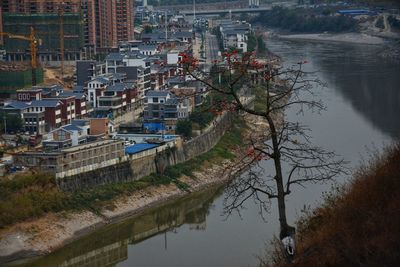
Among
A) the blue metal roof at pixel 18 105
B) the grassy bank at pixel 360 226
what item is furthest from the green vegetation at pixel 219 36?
the grassy bank at pixel 360 226

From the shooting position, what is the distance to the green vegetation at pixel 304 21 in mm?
20141

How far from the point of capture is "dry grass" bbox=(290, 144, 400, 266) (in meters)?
2.20

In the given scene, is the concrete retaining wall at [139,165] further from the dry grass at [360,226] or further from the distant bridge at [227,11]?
the distant bridge at [227,11]

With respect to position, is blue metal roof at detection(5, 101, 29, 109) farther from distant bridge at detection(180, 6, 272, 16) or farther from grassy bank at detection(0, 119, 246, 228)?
distant bridge at detection(180, 6, 272, 16)

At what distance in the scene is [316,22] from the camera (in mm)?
20594

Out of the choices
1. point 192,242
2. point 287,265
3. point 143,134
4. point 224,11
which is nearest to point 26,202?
point 192,242

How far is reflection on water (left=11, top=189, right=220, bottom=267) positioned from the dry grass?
6.12 ft

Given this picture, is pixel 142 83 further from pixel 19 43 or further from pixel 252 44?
pixel 252 44

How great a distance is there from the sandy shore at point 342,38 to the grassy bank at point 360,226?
15259 mm

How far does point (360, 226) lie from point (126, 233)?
278 cm

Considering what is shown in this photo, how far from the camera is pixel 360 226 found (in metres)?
2.44

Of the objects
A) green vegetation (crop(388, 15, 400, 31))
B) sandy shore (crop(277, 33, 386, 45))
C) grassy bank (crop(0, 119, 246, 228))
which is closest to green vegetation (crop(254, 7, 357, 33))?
sandy shore (crop(277, 33, 386, 45))

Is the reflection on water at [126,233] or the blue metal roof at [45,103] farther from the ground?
the blue metal roof at [45,103]

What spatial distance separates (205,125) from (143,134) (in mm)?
736
